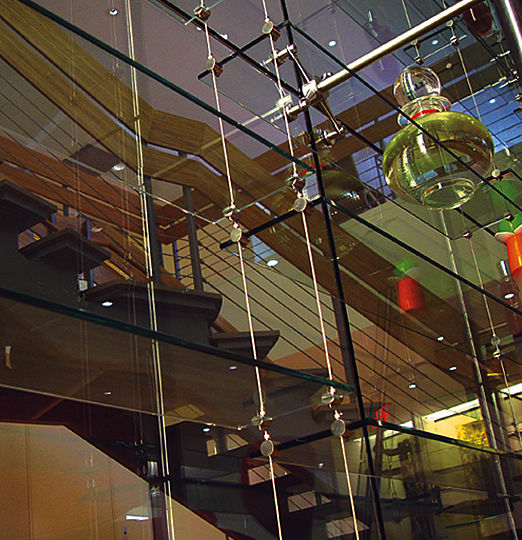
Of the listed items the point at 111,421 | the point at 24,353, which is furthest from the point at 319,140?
the point at 24,353

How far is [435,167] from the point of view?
0.91 meters

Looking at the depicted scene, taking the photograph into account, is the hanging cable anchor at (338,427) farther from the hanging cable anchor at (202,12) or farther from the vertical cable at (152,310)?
the hanging cable anchor at (202,12)

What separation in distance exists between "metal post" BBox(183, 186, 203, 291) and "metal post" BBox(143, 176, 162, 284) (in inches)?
2.4

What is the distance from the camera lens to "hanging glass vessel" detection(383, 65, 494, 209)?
2.93 feet

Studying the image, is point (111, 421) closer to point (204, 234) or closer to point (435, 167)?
point (204, 234)

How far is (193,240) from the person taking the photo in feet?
3.91

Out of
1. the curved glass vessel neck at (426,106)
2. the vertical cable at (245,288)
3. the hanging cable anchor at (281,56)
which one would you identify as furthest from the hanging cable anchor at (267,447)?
the hanging cable anchor at (281,56)

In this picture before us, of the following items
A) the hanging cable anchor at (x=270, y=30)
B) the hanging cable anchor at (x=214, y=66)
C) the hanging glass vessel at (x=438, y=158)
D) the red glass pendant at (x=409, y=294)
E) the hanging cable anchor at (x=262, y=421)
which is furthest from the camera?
the red glass pendant at (x=409, y=294)

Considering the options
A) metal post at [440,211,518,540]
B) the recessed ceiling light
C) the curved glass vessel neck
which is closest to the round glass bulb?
the curved glass vessel neck

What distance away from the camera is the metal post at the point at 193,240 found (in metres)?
1.17

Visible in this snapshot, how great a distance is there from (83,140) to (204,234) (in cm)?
25

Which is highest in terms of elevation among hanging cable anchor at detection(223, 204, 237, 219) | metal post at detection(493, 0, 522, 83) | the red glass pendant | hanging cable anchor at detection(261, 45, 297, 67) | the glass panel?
hanging cable anchor at detection(261, 45, 297, 67)

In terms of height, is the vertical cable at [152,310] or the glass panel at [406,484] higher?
the vertical cable at [152,310]

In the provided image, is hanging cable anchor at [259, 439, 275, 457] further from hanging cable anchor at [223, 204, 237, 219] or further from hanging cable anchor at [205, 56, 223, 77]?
hanging cable anchor at [205, 56, 223, 77]
